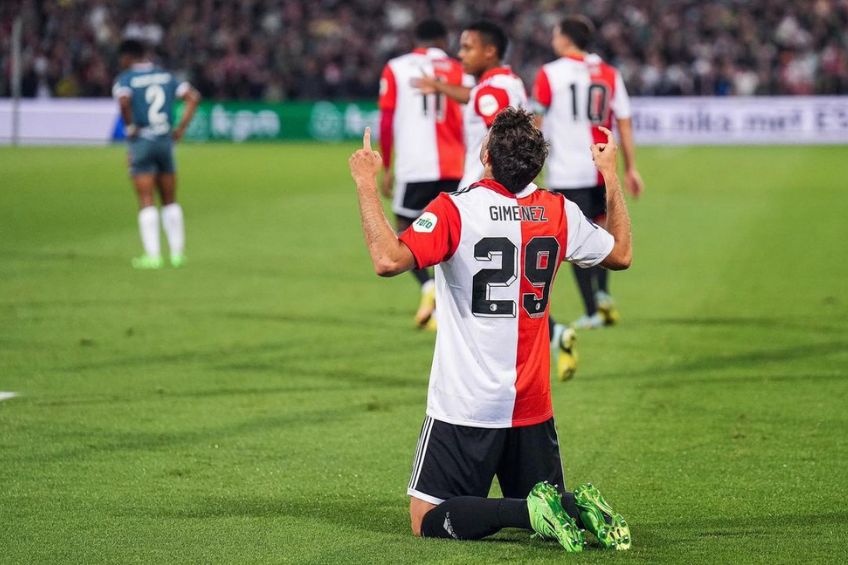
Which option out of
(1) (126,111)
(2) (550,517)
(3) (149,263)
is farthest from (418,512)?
(1) (126,111)

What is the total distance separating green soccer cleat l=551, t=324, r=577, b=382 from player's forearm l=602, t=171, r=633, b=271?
3160mm

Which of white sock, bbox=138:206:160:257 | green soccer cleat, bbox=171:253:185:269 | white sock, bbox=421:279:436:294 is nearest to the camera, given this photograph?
white sock, bbox=421:279:436:294

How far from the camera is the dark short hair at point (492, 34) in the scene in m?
9.75

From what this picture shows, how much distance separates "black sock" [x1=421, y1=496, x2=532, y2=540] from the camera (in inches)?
205

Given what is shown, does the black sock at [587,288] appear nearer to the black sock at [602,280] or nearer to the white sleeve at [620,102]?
the black sock at [602,280]

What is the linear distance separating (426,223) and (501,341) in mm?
547

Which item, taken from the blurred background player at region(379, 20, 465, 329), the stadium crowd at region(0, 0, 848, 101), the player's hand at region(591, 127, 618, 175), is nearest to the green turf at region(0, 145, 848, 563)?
the blurred background player at region(379, 20, 465, 329)

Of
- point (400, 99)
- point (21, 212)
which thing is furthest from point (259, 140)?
point (400, 99)

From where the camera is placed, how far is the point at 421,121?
38.0ft

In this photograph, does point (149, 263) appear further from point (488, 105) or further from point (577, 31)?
point (488, 105)

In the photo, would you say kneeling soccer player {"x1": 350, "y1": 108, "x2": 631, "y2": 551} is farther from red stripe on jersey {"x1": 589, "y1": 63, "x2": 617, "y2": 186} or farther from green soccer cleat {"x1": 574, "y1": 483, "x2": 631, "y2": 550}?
red stripe on jersey {"x1": 589, "y1": 63, "x2": 617, "y2": 186}

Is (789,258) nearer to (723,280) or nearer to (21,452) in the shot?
(723,280)

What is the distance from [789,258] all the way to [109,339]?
791 cm

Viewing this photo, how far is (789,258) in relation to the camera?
15.3 metres
